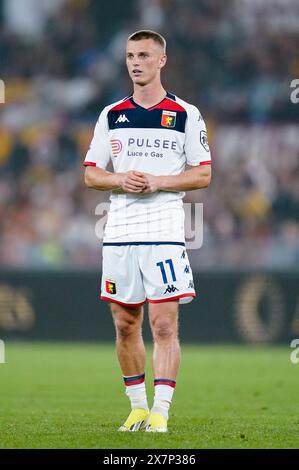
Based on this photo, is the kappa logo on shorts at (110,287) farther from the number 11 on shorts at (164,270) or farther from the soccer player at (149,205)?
the number 11 on shorts at (164,270)

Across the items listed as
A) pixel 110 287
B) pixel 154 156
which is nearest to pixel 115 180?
pixel 154 156

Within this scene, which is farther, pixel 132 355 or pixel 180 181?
pixel 132 355

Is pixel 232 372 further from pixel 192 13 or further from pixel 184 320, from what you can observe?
pixel 192 13

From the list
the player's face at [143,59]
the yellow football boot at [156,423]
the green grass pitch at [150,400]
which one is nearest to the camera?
the green grass pitch at [150,400]

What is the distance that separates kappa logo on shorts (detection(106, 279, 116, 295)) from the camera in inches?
288

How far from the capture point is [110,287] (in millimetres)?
7324

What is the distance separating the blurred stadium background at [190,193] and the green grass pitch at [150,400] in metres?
0.83

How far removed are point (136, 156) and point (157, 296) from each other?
90 centimetres

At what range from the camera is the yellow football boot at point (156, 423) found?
7.00m

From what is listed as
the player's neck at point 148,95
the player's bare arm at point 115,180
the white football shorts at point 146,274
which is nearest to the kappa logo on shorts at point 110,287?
the white football shorts at point 146,274

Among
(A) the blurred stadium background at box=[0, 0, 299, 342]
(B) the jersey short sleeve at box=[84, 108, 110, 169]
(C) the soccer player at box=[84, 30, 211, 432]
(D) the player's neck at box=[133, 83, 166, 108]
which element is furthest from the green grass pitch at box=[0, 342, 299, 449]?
(D) the player's neck at box=[133, 83, 166, 108]

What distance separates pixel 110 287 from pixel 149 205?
58 centimetres

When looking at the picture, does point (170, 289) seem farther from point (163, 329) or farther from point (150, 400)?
point (150, 400)

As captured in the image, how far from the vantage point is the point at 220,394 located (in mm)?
10484
